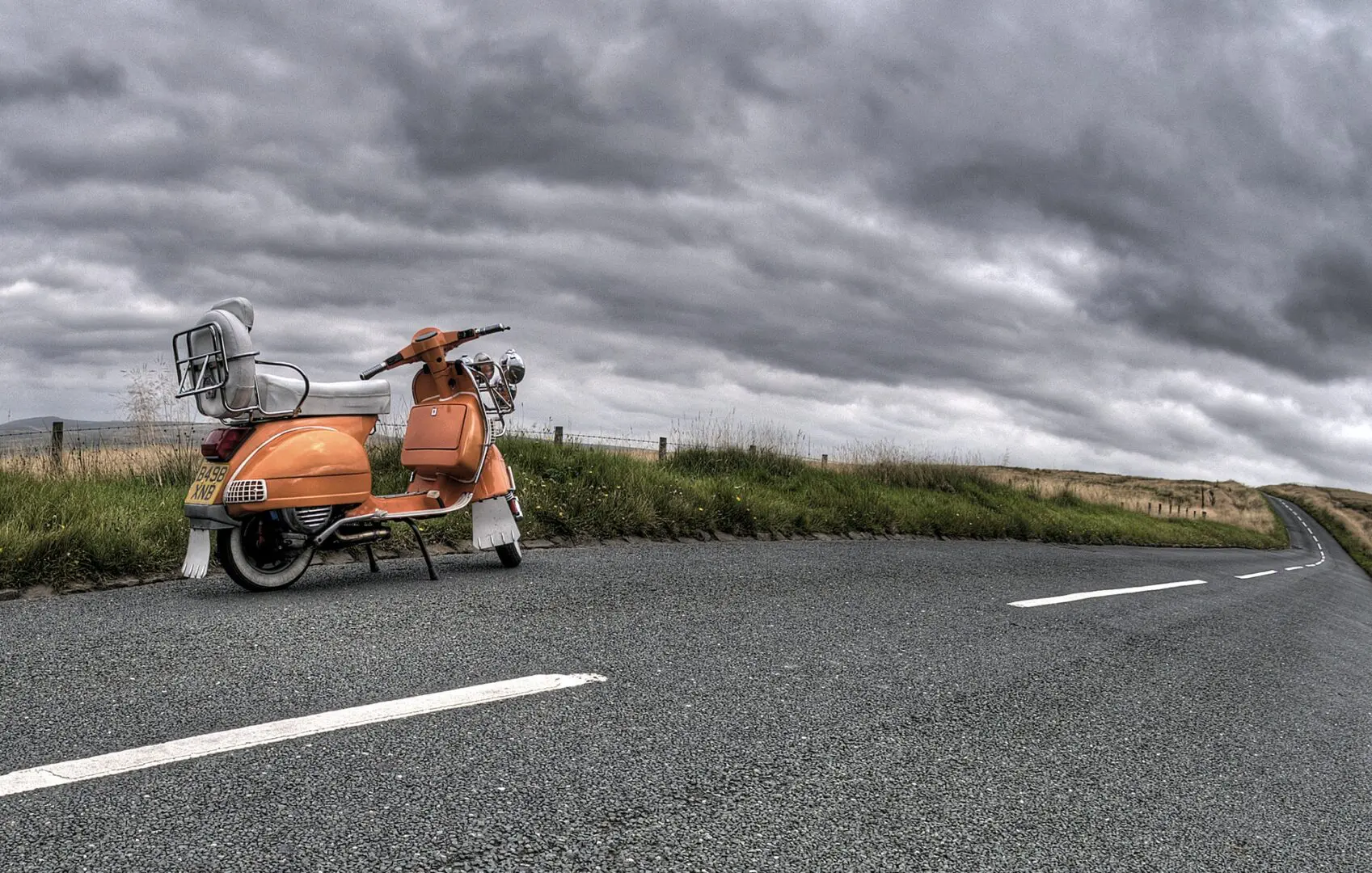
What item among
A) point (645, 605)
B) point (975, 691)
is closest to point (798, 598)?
point (645, 605)

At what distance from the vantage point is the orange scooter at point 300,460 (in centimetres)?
550

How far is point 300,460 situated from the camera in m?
5.64

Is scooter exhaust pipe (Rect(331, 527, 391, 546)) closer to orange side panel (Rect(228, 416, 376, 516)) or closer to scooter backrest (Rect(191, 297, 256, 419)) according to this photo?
orange side panel (Rect(228, 416, 376, 516))

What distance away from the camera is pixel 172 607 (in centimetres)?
525

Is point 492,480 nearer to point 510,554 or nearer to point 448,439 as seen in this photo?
point 448,439

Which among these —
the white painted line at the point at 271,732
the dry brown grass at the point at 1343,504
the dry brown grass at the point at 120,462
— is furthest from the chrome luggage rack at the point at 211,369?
the dry brown grass at the point at 1343,504

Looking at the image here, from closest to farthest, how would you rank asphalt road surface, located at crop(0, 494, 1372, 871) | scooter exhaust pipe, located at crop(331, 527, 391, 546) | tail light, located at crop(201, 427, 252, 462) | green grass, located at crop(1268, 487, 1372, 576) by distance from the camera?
asphalt road surface, located at crop(0, 494, 1372, 871)
tail light, located at crop(201, 427, 252, 462)
scooter exhaust pipe, located at crop(331, 527, 391, 546)
green grass, located at crop(1268, 487, 1372, 576)

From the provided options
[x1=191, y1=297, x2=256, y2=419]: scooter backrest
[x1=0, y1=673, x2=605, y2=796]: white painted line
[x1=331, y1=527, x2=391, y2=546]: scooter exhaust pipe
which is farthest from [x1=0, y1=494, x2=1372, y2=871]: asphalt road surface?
[x1=191, y1=297, x2=256, y2=419]: scooter backrest

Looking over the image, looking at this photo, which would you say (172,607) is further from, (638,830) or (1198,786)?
(1198,786)

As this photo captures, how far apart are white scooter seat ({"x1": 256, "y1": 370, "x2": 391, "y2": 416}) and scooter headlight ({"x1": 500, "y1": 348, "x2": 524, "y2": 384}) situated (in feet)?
3.13

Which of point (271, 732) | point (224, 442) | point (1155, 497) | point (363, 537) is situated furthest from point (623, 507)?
point (1155, 497)

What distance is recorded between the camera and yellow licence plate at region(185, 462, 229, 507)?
5438mm

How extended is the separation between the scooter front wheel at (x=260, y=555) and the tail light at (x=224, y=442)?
42 cm

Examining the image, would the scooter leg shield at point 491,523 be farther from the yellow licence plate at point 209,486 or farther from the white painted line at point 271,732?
the white painted line at point 271,732
